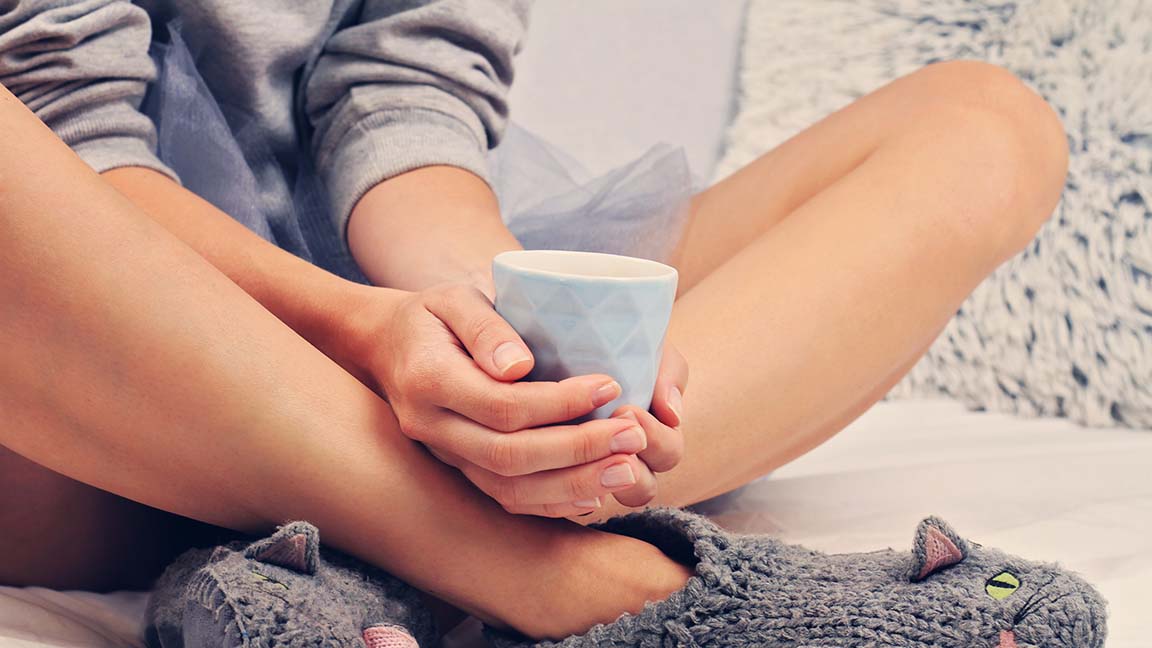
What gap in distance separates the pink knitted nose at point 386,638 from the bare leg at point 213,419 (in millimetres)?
38

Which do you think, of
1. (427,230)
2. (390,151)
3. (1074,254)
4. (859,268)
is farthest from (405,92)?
(1074,254)

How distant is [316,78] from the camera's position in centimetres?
88

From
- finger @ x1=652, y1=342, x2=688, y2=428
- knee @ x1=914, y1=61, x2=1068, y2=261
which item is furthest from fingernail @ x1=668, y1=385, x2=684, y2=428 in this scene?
knee @ x1=914, y1=61, x2=1068, y2=261

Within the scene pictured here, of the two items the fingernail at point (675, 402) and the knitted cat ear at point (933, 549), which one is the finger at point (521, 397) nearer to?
the fingernail at point (675, 402)

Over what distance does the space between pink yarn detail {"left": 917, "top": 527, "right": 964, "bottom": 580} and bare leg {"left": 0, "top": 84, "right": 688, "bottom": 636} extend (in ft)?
0.39

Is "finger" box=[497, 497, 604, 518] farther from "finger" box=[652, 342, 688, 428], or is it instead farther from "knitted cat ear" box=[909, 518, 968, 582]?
"knitted cat ear" box=[909, 518, 968, 582]

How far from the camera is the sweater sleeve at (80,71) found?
69 centimetres

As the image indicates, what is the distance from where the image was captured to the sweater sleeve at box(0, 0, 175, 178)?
689 mm

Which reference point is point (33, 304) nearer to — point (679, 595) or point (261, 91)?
point (679, 595)

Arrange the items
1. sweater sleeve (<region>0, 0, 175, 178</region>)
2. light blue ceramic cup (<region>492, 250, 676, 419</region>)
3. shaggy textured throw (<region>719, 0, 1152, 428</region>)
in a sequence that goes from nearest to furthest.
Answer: light blue ceramic cup (<region>492, 250, 676, 419</region>) < sweater sleeve (<region>0, 0, 175, 178</region>) < shaggy textured throw (<region>719, 0, 1152, 428</region>)

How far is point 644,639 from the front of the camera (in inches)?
19.2

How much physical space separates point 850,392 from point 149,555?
446 millimetres

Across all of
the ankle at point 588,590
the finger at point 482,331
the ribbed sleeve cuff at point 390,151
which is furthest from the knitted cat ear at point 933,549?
the ribbed sleeve cuff at point 390,151

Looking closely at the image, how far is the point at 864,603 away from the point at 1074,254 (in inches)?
29.5
